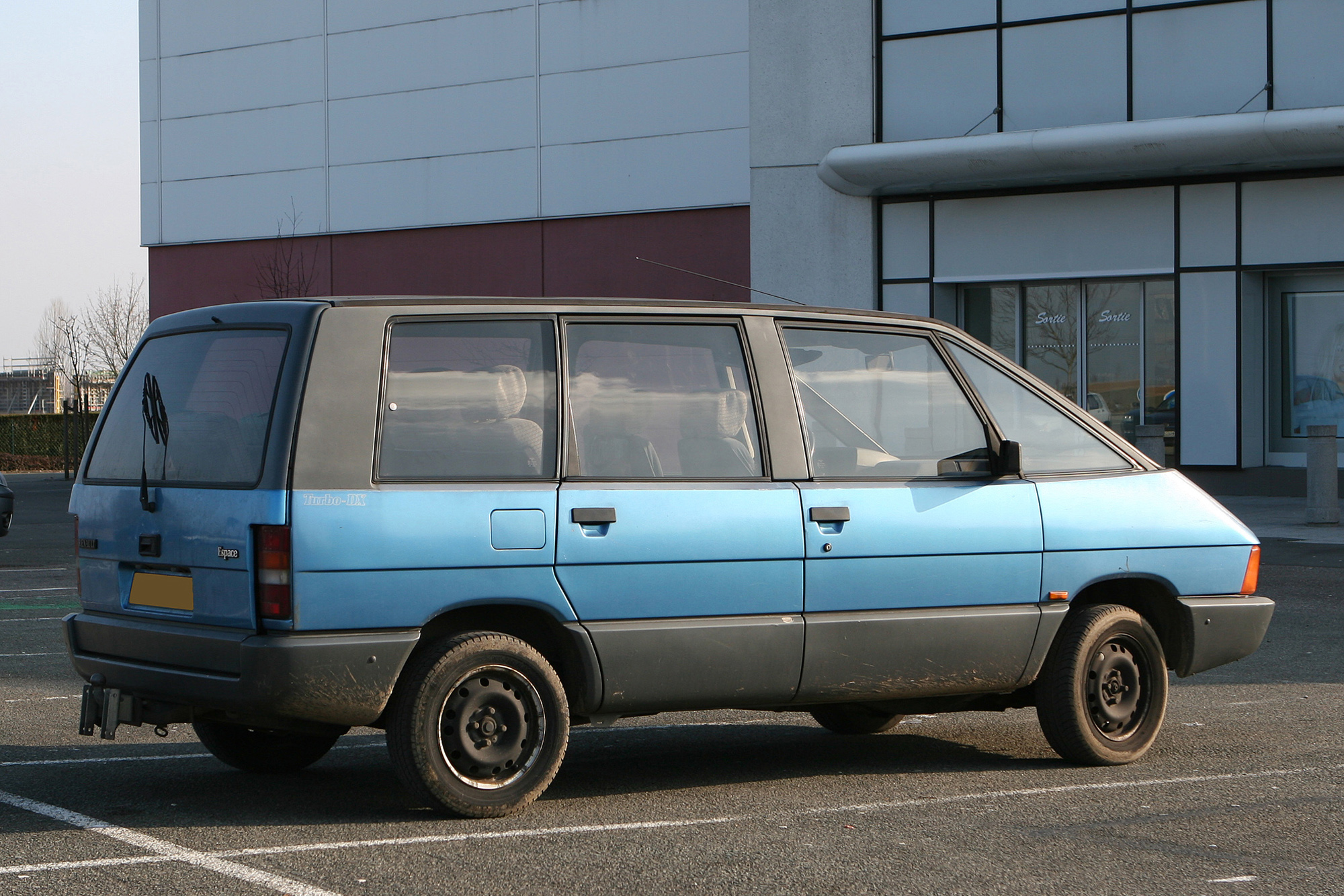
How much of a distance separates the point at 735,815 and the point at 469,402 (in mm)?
1760

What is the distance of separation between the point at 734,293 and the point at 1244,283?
8.79 m

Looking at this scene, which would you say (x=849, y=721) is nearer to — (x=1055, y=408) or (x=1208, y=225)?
(x=1055, y=408)

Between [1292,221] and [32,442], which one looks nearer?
[1292,221]

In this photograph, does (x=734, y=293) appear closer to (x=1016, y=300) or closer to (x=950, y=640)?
(x=1016, y=300)

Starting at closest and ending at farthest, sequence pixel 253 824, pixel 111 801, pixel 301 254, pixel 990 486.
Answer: pixel 253 824 → pixel 111 801 → pixel 990 486 → pixel 301 254

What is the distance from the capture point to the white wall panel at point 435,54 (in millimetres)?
29078

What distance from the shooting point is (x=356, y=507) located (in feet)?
17.0

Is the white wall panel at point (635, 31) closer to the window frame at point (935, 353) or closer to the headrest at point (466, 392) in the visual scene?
the window frame at point (935, 353)

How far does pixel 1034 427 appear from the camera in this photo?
6.55m

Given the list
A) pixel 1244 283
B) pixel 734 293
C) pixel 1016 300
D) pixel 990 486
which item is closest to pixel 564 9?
pixel 734 293

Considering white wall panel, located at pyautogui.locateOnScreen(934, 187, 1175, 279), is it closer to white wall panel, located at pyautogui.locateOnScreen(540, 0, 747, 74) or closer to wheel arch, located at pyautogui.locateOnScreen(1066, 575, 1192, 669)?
white wall panel, located at pyautogui.locateOnScreen(540, 0, 747, 74)

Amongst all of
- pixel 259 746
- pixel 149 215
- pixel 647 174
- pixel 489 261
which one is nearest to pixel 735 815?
pixel 259 746

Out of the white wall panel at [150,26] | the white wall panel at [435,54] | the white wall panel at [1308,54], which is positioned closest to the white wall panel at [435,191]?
the white wall panel at [435,54]

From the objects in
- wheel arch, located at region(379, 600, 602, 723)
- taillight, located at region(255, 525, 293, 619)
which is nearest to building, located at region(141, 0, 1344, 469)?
wheel arch, located at region(379, 600, 602, 723)
